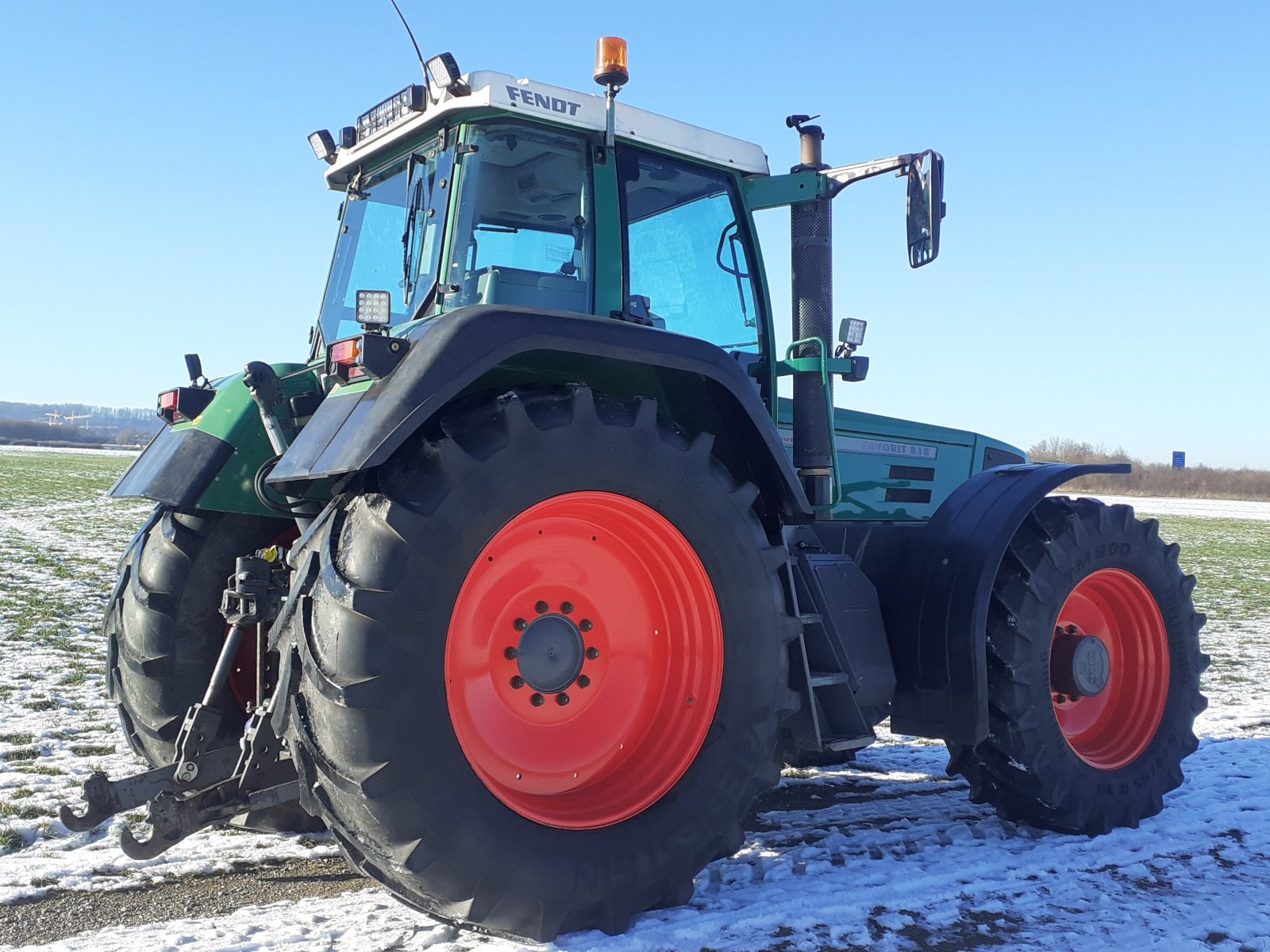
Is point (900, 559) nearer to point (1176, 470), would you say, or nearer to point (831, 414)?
point (831, 414)

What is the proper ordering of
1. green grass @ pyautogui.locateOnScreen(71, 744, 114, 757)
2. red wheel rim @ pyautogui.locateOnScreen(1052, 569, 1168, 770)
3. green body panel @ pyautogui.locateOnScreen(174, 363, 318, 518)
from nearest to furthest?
green body panel @ pyautogui.locateOnScreen(174, 363, 318, 518)
red wheel rim @ pyautogui.locateOnScreen(1052, 569, 1168, 770)
green grass @ pyautogui.locateOnScreen(71, 744, 114, 757)

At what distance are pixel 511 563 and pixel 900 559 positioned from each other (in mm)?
1893

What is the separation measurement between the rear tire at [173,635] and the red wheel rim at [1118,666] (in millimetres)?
3165

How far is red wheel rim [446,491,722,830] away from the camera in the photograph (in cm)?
291

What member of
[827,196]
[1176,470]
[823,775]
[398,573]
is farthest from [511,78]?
[1176,470]

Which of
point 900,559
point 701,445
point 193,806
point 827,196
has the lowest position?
point 193,806

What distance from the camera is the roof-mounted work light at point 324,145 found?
4.20m

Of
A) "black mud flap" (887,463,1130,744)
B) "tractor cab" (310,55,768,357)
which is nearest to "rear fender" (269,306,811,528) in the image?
"tractor cab" (310,55,768,357)

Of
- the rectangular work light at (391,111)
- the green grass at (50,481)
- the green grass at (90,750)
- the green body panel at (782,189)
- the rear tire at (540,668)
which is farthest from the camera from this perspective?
→ the green grass at (50,481)

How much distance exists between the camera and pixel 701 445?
3.08m

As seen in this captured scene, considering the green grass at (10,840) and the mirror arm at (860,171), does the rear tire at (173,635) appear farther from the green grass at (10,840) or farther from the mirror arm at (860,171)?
the mirror arm at (860,171)

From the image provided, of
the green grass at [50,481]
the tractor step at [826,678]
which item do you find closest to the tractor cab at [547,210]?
the tractor step at [826,678]

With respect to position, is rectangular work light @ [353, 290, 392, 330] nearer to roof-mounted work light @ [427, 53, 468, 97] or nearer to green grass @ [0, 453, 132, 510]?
roof-mounted work light @ [427, 53, 468, 97]

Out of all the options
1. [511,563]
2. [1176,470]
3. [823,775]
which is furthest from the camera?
[1176,470]
